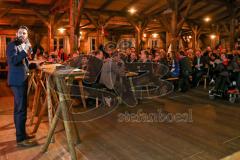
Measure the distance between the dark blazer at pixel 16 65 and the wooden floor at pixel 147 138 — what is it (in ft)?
2.71

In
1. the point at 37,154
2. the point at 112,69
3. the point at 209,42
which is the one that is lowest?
the point at 37,154

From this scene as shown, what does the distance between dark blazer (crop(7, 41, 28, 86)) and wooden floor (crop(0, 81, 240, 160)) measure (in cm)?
83

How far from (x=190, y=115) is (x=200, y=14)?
29.3 ft

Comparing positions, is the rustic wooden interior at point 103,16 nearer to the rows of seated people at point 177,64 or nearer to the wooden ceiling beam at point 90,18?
the wooden ceiling beam at point 90,18

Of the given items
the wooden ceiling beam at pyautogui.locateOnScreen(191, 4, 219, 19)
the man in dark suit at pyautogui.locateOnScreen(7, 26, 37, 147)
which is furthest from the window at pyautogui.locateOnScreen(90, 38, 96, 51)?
the man in dark suit at pyautogui.locateOnScreen(7, 26, 37, 147)

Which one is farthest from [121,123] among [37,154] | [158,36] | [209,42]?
[209,42]

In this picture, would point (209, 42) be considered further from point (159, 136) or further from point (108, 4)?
point (159, 136)

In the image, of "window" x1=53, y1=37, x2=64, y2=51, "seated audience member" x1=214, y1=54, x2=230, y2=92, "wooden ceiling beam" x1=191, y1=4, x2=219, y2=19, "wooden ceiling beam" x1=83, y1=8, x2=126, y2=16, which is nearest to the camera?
"seated audience member" x1=214, y1=54, x2=230, y2=92

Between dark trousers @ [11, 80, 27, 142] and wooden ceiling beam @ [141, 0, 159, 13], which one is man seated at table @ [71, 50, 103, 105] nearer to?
dark trousers @ [11, 80, 27, 142]

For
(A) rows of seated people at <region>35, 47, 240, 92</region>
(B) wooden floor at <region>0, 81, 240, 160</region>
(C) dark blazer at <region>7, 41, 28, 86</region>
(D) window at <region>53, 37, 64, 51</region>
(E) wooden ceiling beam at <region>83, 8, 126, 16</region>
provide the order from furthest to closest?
(D) window at <region>53, 37, 64, 51</region> < (E) wooden ceiling beam at <region>83, 8, 126, 16</region> < (A) rows of seated people at <region>35, 47, 240, 92</region> < (C) dark blazer at <region>7, 41, 28, 86</region> < (B) wooden floor at <region>0, 81, 240, 160</region>

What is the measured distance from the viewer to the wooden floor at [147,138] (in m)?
2.64

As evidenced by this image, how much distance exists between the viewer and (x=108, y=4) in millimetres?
9594

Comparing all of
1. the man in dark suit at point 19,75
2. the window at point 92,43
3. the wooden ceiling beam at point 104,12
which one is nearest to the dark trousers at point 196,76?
the wooden ceiling beam at point 104,12

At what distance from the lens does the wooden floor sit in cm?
264
